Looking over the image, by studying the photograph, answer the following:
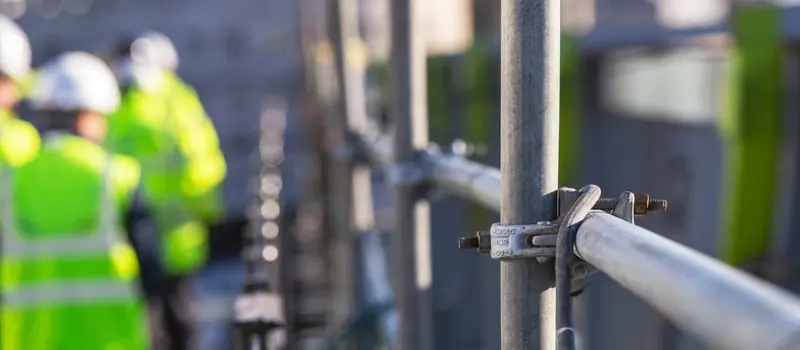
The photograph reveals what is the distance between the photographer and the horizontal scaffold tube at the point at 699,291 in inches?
24.0

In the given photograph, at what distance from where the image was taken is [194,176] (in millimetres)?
5078

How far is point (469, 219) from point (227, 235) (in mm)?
5454

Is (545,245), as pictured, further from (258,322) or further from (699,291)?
(258,322)

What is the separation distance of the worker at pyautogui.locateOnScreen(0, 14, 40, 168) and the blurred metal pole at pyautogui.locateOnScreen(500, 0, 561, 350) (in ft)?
7.07

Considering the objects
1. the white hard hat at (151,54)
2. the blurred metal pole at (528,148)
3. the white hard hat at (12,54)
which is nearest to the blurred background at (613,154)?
the white hard hat at (151,54)

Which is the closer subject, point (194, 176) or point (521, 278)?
point (521, 278)

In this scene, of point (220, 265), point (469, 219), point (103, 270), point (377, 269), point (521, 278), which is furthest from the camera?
point (220, 265)

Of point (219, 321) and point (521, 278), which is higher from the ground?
point (521, 278)

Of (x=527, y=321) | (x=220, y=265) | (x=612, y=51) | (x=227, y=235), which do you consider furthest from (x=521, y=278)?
(x=227, y=235)

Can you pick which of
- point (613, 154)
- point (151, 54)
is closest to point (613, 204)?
point (613, 154)

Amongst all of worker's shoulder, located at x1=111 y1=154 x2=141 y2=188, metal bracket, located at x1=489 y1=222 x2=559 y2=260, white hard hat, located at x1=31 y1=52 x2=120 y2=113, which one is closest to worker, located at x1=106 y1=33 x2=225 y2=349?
worker's shoulder, located at x1=111 y1=154 x2=141 y2=188

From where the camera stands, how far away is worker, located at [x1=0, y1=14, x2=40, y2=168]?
2.98m

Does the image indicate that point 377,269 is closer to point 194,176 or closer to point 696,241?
point 696,241

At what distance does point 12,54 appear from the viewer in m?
3.47
